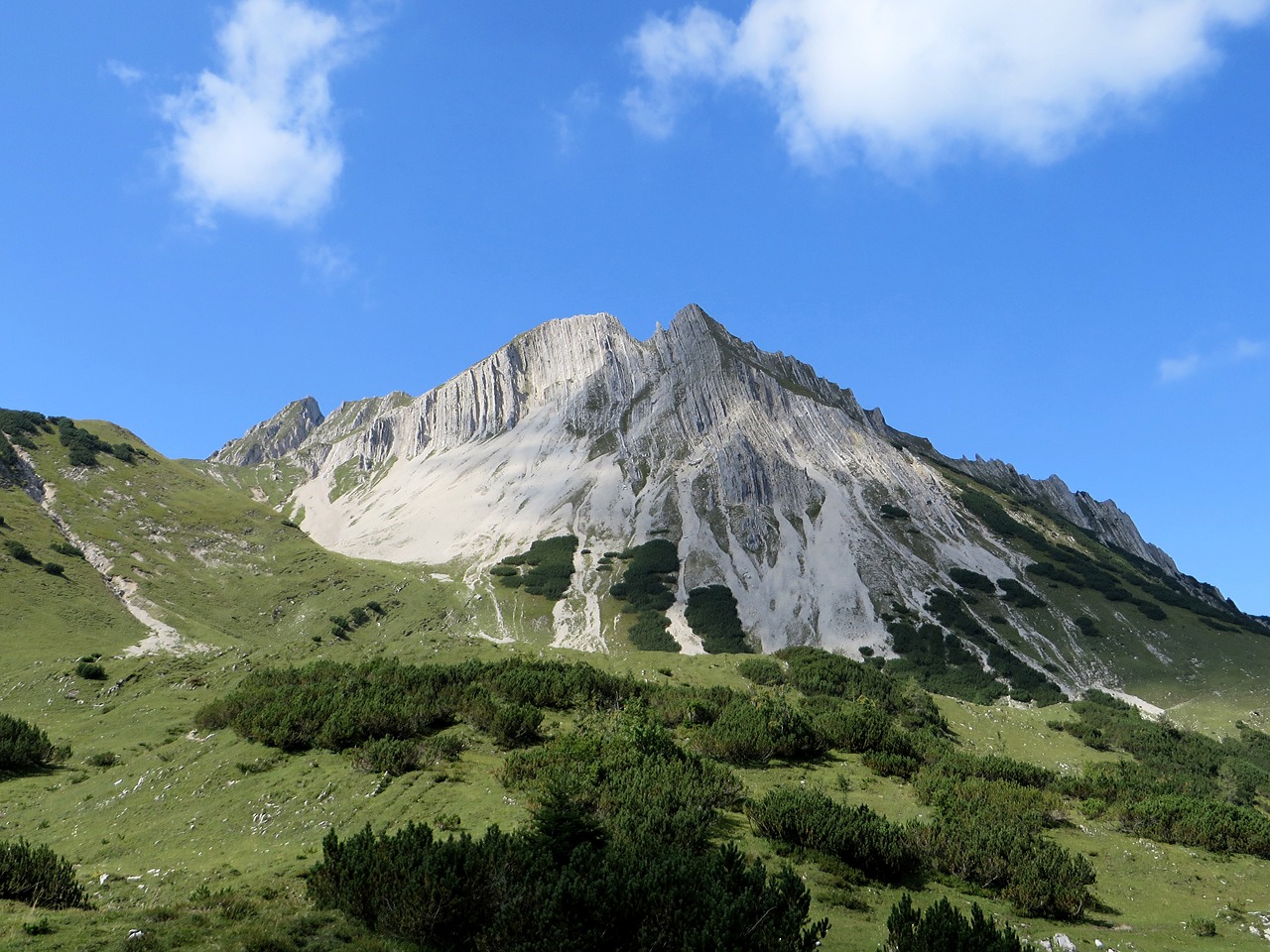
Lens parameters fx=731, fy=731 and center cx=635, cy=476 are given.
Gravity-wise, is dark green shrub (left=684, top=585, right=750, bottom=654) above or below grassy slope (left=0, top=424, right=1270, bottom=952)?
above

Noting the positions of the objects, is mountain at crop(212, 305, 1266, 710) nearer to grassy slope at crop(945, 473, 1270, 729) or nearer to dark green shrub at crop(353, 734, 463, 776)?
grassy slope at crop(945, 473, 1270, 729)

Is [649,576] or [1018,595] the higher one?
[1018,595]

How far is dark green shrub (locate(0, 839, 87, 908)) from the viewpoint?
51.3ft

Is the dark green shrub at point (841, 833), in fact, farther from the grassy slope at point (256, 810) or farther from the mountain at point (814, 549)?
the mountain at point (814, 549)

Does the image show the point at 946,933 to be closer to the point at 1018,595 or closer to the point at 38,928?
the point at 38,928

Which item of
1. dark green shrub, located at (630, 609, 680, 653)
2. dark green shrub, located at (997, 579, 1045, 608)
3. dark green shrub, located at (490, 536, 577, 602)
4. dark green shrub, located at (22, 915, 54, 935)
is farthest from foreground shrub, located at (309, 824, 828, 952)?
dark green shrub, located at (997, 579, 1045, 608)

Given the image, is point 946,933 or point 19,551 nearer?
point 946,933

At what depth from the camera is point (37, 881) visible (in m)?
16.0

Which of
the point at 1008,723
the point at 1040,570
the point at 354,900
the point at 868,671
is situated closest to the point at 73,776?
the point at 354,900

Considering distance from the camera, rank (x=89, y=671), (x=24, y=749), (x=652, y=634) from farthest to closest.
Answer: (x=652, y=634) < (x=89, y=671) < (x=24, y=749)

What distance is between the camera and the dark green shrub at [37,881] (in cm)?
1565

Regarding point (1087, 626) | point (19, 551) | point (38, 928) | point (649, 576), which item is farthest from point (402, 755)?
point (1087, 626)

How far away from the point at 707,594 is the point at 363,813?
127m

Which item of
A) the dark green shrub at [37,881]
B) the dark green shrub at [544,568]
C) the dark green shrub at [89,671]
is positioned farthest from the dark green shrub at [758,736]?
the dark green shrub at [544,568]
